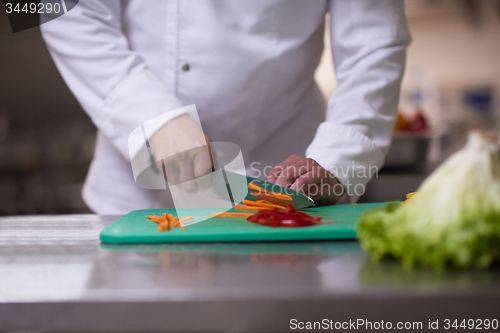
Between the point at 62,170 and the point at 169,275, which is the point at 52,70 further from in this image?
the point at 169,275

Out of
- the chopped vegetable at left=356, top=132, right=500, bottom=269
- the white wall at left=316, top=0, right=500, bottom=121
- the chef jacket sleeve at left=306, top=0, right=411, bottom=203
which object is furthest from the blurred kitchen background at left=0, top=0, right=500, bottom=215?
the chopped vegetable at left=356, top=132, right=500, bottom=269

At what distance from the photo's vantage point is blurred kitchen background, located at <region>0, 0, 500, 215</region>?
1.72m

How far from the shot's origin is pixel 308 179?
87 cm

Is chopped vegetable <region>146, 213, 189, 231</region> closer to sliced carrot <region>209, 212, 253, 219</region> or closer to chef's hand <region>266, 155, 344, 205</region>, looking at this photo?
sliced carrot <region>209, 212, 253, 219</region>

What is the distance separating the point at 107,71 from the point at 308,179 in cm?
53

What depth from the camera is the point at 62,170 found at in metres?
2.49

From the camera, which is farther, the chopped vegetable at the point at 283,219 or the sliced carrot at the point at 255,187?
the sliced carrot at the point at 255,187

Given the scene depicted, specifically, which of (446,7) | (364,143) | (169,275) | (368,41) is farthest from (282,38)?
(446,7)

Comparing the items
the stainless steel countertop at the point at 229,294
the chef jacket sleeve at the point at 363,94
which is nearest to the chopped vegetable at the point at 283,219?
the stainless steel countertop at the point at 229,294

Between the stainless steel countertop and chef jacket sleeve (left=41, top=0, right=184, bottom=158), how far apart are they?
48 centimetres

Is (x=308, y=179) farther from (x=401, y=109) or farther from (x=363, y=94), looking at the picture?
(x=401, y=109)

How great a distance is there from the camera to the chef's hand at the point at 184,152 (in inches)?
33.8

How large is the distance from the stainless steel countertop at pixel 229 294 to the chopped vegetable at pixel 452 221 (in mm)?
25

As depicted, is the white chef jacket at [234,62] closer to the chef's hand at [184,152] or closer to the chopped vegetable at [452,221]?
the chef's hand at [184,152]
